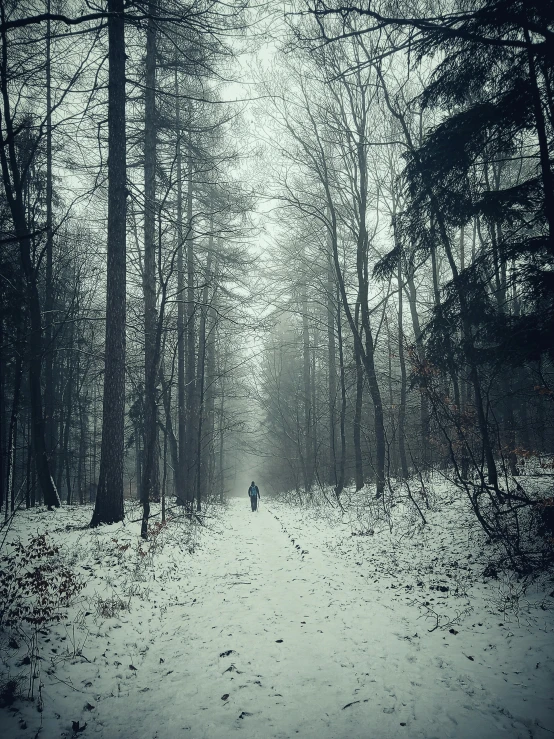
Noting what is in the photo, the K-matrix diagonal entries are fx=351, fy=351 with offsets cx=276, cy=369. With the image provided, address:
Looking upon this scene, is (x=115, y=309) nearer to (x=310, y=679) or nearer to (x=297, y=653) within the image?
(x=297, y=653)

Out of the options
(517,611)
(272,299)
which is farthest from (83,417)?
(517,611)

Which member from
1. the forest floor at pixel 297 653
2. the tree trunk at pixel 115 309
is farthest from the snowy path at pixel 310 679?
the tree trunk at pixel 115 309

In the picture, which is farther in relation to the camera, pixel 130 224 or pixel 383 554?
pixel 130 224

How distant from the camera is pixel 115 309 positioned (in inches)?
326

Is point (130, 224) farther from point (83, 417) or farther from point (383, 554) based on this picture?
point (83, 417)

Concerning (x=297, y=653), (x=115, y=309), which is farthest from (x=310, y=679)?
(x=115, y=309)

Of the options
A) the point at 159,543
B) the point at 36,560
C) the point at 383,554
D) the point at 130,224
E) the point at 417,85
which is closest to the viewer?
the point at 36,560

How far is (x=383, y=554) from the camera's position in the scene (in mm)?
6422

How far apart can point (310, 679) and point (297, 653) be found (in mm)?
445

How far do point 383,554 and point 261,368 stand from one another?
17540 millimetres

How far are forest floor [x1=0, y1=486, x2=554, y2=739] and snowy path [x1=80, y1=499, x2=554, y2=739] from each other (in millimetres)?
14

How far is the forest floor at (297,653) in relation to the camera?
2.64 meters

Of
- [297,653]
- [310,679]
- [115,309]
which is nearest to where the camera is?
[310,679]

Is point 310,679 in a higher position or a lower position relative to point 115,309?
lower
